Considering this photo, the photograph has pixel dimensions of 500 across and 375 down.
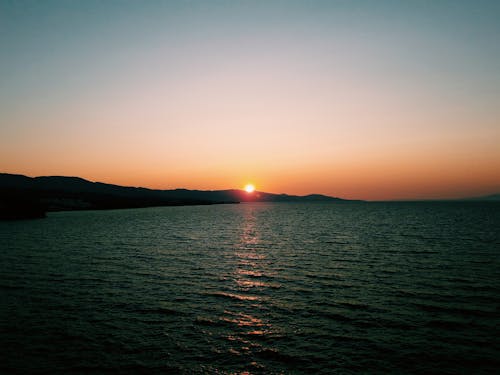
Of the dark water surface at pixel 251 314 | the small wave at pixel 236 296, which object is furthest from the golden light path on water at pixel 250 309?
the dark water surface at pixel 251 314

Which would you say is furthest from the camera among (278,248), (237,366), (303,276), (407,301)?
(278,248)

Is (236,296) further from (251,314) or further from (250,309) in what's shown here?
(251,314)

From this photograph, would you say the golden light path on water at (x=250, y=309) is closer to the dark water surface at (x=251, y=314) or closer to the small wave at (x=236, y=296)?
the small wave at (x=236, y=296)

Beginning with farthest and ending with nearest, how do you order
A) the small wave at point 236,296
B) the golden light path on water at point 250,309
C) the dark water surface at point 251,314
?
the small wave at point 236,296, the golden light path on water at point 250,309, the dark water surface at point 251,314

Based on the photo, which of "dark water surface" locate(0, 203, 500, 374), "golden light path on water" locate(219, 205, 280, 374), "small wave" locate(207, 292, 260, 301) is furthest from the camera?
"small wave" locate(207, 292, 260, 301)

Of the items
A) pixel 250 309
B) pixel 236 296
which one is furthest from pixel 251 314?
pixel 236 296

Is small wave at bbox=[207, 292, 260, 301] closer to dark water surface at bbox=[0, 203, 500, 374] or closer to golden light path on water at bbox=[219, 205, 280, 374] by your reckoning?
golden light path on water at bbox=[219, 205, 280, 374]

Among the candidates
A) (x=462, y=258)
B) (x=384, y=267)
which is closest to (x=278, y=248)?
(x=384, y=267)

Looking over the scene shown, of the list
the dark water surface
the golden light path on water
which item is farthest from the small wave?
the dark water surface

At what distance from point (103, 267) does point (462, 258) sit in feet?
162

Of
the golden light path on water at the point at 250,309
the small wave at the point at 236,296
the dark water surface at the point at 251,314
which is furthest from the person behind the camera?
the small wave at the point at 236,296

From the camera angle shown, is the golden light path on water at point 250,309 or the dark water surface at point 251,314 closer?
the dark water surface at point 251,314

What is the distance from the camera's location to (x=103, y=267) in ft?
134

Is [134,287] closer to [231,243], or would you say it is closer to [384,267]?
[384,267]
